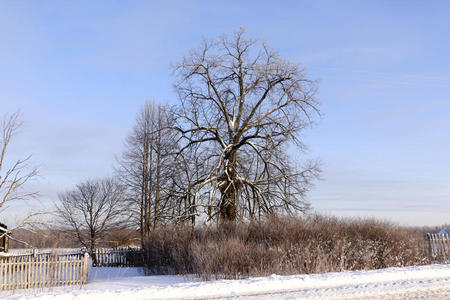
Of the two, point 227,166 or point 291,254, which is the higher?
point 227,166

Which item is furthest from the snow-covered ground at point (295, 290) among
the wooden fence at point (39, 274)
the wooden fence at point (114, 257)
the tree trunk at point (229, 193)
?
the wooden fence at point (114, 257)

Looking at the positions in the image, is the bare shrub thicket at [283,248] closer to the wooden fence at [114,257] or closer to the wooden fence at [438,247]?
the wooden fence at [438,247]

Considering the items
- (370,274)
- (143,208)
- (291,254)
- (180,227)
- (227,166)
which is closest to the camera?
(370,274)

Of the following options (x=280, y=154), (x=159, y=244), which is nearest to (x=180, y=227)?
(x=159, y=244)

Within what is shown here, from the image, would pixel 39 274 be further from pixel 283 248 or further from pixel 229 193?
pixel 229 193

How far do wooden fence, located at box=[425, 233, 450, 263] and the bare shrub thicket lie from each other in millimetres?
1149

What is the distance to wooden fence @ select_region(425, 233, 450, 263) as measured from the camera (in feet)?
70.1

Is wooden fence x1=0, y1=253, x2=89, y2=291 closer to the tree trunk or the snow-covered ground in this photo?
the snow-covered ground

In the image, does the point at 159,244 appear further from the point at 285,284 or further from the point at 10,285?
the point at 285,284

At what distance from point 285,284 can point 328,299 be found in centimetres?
245

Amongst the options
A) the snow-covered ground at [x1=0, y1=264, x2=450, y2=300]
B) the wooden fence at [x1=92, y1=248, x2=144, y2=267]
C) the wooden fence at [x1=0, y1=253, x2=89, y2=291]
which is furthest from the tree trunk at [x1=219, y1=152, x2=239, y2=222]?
the snow-covered ground at [x1=0, y1=264, x2=450, y2=300]

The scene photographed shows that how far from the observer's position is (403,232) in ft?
66.0

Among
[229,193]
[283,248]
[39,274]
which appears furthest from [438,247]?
[39,274]

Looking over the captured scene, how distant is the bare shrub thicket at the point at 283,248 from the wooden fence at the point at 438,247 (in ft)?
3.77
